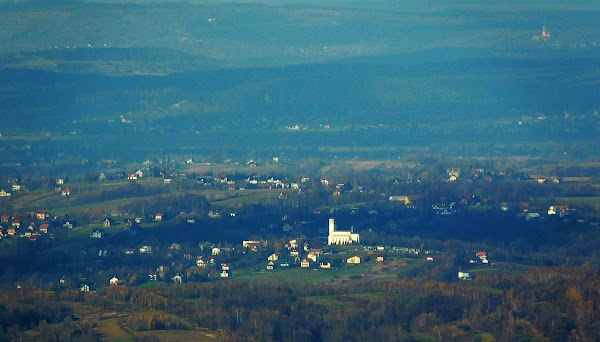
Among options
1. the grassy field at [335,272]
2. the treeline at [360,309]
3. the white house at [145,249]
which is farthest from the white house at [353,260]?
the treeline at [360,309]

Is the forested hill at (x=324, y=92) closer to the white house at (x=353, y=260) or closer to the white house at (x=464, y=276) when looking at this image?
the white house at (x=353, y=260)

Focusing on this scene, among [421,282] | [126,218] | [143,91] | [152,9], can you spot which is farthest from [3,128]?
[152,9]

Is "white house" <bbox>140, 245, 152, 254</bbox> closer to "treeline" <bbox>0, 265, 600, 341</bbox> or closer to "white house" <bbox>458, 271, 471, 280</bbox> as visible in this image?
"treeline" <bbox>0, 265, 600, 341</bbox>

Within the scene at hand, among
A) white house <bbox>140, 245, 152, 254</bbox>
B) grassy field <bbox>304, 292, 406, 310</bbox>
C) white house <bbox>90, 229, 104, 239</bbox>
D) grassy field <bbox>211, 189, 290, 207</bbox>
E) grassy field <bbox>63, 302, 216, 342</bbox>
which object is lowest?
white house <bbox>140, 245, 152, 254</bbox>

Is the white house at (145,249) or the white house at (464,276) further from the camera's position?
the white house at (145,249)

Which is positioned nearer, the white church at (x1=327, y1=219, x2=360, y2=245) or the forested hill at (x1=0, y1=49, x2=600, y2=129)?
the white church at (x1=327, y1=219, x2=360, y2=245)

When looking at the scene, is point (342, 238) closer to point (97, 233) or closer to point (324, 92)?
point (97, 233)

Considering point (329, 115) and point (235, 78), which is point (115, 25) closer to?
point (235, 78)

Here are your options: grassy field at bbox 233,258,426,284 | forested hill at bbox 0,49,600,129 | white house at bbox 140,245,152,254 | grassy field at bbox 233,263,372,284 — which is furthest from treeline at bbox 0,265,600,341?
forested hill at bbox 0,49,600,129

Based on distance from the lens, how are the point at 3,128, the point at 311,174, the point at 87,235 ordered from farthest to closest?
1. the point at 3,128
2. the point at 311,174
3. the point at 87,235

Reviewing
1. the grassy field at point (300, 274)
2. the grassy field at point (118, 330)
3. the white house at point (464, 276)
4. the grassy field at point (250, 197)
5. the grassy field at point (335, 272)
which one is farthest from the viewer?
the grassy field at point (250, 197)

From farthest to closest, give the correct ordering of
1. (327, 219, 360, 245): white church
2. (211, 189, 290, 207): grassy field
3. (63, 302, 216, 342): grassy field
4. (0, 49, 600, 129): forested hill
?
(0, 49, 600, 129): forested hill, (211, 189, 290, 207): grassy field, (327, 219, 360, 245): white church, (63, 302, 216, 342): grassy field
